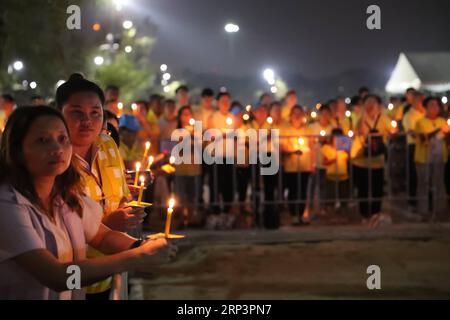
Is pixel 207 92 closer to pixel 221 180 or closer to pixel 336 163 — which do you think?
pixel 221 180

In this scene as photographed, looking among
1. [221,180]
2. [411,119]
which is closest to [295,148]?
[221,180]

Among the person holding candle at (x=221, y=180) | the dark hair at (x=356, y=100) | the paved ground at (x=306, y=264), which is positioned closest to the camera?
the paved ground at (x=306, y=264)

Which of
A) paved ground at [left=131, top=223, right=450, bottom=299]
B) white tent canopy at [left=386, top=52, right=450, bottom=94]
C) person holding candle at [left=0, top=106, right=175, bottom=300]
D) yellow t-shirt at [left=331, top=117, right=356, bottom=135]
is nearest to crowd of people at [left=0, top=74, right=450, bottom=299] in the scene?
yellow t-shirt at [left=331, top=117, right=356, bottom=135]

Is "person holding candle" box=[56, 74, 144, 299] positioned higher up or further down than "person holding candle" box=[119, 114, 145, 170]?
further down

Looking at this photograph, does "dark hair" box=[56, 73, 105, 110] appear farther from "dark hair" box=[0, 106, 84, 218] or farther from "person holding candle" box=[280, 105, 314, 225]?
"person holding candle" box=[280, 105, 314, 225]

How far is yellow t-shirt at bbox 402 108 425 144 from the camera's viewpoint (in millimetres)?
11039

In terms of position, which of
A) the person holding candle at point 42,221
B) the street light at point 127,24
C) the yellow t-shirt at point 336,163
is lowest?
the person holding candle at point 42,221

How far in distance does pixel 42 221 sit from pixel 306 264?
6118 millimetres

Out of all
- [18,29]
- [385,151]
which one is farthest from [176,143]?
[18,29]

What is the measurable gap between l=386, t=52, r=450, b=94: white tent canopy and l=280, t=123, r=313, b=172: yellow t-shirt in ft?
19.0

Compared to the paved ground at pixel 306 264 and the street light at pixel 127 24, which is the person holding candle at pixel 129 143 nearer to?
the paved ground at pixel 306 264

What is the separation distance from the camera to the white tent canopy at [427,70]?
14.9m

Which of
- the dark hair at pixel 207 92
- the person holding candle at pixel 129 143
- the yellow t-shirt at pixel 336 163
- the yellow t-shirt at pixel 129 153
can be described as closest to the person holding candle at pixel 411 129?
the yellow t-shirt at pixel 336 163
